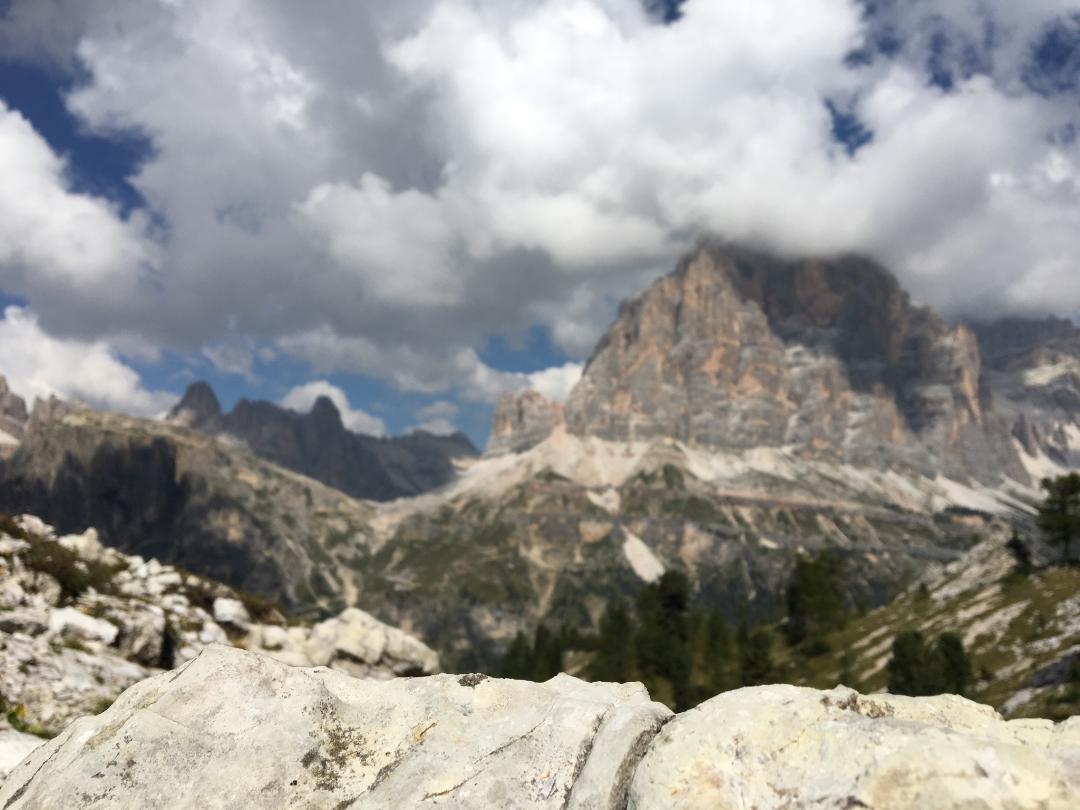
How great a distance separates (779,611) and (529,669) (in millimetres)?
64766

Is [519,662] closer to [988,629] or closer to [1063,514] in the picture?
[988,629]

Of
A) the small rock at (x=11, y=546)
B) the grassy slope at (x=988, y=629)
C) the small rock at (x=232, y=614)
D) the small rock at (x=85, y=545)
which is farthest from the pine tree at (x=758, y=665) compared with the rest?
the small rock at (x=11, y=546)

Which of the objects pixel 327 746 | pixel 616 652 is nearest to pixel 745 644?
A: pixel 616 652

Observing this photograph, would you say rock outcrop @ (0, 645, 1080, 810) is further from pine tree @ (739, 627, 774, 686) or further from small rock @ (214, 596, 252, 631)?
pine tree @ (739, 627, 774, 686)

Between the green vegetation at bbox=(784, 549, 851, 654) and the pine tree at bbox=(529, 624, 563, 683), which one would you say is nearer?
the green vegetation at bbox=(784, 549, 851, 654)

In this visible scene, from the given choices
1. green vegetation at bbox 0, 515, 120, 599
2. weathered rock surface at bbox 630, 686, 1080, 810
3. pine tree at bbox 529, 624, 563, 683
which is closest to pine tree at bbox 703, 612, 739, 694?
pine tree at bbox 529, 624, 563, 683

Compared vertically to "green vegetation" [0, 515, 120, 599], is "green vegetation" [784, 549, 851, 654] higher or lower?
higher

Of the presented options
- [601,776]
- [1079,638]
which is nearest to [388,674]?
[601,776]

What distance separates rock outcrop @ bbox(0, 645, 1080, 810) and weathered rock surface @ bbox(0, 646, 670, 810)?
2 centimetres

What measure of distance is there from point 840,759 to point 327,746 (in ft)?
21.5

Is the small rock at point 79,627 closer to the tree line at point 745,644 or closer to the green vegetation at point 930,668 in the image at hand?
the tree line at point 745,644

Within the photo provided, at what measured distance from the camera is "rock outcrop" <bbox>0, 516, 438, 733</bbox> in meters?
16.8

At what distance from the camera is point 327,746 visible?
8.95 metres

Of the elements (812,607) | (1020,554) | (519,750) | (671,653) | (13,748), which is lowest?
(13,748)
